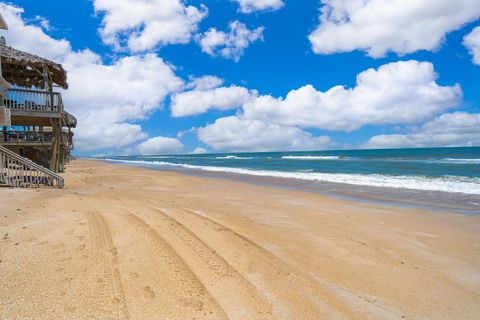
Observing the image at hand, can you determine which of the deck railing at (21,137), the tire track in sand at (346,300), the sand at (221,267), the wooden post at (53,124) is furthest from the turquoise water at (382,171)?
the deck railing at (21,137)

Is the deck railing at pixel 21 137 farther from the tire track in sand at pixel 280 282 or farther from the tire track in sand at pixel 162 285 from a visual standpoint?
the tire track in sand at pixel 280 282

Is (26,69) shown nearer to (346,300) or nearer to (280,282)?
(280,282)

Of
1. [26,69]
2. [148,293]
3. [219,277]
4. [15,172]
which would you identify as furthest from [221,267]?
[26,69]

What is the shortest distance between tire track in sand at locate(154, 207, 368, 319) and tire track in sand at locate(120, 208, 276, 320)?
0.48 ft

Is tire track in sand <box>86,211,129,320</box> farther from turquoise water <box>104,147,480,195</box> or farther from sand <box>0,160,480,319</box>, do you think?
turquoise water <box>104,147,480,195</box>

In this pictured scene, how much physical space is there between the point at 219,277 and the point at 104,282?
1487 millimetres

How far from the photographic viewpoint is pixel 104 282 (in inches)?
142

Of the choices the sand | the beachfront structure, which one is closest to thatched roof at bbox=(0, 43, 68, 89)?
the beachfront structure

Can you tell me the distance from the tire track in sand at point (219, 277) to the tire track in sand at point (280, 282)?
15 cm

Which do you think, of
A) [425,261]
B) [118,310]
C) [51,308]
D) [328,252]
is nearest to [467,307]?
[425,261]

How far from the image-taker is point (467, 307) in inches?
143

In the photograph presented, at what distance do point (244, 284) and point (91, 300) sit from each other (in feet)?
6.08

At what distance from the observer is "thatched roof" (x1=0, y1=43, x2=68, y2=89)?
15107 mm

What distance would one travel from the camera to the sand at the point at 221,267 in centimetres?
327
